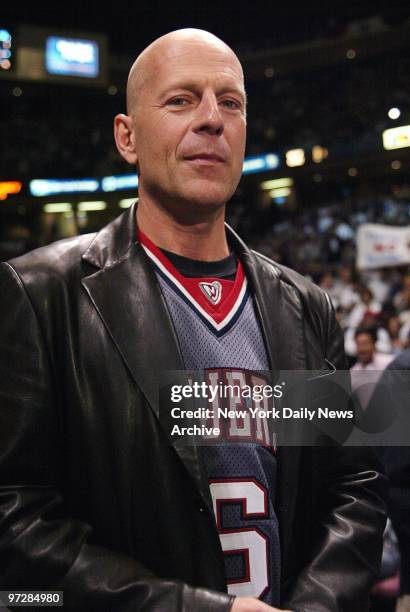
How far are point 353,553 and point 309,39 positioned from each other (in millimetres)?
12491

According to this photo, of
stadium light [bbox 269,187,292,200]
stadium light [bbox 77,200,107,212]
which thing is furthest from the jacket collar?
stadium light [bbox 77,200,107,212]

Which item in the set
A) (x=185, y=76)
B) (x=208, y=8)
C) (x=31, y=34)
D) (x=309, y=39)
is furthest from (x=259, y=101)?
(x=185, y=76)

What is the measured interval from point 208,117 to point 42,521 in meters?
0.77

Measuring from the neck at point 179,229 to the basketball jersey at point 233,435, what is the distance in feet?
0.07

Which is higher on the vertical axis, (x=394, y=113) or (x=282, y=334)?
(x=394, y=113)

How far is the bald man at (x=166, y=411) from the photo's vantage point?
108 centimetres

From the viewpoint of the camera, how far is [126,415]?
3.75 feet

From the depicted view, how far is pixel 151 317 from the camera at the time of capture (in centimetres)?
121

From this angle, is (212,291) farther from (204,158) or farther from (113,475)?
(113,475)

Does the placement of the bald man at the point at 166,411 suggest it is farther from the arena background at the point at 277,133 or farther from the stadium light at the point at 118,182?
the stadium light at the point at 118,182

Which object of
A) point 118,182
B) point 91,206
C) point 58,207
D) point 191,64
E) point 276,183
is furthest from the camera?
point 91,206

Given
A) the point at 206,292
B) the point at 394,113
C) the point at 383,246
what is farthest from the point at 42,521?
the point at 394,113

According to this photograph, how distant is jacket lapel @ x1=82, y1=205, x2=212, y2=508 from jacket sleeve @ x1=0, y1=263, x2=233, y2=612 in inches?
5.1

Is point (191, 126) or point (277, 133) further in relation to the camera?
point (277, 133)
